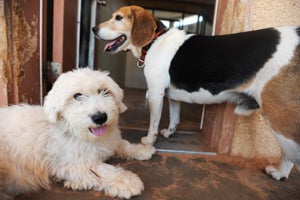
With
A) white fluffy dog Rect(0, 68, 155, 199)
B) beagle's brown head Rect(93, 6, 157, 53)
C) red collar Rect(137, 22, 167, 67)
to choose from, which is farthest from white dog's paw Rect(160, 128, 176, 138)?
white fluffy dog Rect(0, 68, 155, 199)

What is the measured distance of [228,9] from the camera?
2.13 meters

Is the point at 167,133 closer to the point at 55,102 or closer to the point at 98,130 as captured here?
the point at 98,130

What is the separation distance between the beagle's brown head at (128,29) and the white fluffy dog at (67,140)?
0.90 meters

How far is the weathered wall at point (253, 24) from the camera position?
6.44 feet

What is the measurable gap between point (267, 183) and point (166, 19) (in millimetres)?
6987

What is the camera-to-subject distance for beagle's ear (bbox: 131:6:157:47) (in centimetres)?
226

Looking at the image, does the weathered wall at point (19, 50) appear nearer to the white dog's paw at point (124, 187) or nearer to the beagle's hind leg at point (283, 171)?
the white dog's paw at point (124, 187)

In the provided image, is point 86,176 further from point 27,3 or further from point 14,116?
point 27,3

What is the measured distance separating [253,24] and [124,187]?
5.50ft

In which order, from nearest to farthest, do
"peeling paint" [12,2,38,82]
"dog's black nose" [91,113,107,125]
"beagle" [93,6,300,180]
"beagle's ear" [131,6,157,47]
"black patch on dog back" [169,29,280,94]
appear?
"dog's black nose" [91,113,107,125] → "beagle" [93,6,300,180] → "black patch on dog back" [169,29,280,94] → "peeling paint" [12,2,38,82] → "beagle's ear" [131,6,157,47]

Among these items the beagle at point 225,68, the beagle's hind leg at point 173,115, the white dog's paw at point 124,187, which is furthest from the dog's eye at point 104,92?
the beagle's hind leg at point 173,115

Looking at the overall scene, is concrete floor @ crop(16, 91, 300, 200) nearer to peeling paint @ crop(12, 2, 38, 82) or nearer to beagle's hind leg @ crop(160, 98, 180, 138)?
beagle's hind leg @ crop(160, 98, 180, 138)

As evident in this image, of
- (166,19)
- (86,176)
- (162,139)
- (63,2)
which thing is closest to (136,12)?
(63,2)

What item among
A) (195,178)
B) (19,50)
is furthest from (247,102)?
(19,50)
